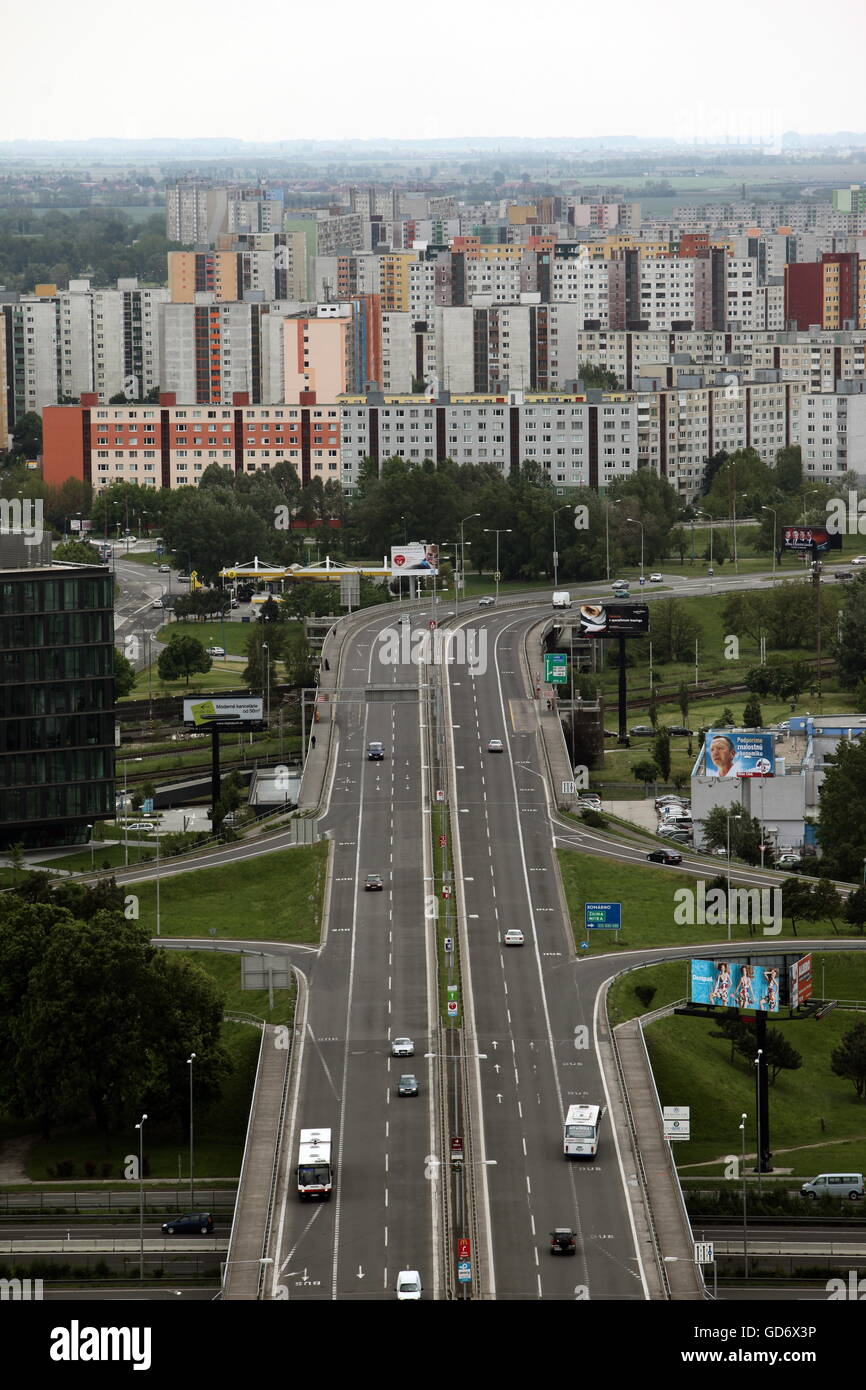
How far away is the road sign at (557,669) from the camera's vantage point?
2974 inches

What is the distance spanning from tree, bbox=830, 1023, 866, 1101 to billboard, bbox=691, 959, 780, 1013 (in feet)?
11.4

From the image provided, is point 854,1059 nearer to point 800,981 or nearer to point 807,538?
point 800,981

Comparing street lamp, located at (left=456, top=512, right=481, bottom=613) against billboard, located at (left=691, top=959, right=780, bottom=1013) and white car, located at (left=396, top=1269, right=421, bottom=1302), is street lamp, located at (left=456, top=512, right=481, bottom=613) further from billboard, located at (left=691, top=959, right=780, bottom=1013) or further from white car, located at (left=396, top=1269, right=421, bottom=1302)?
white car, located at (left=396, top=1269, right=421, bottom=1302)

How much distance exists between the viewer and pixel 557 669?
75.8 meters

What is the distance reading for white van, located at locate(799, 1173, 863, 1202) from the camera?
39250 mm

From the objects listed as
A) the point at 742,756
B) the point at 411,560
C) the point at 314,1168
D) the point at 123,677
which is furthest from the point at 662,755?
the point at 314,1168

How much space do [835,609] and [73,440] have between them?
185 ft

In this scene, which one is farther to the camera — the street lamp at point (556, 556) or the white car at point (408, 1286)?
the street lamp at point (556, 556)

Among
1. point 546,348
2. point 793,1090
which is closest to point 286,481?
point 546,348

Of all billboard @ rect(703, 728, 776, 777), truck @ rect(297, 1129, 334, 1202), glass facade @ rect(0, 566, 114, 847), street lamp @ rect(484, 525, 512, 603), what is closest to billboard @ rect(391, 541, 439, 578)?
street lamp @ rect(484, 525, 512, 603)

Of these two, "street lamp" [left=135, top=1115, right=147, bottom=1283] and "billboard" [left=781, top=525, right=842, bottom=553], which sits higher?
"billboard" [left=781, top=525, right=842, bottom=553]

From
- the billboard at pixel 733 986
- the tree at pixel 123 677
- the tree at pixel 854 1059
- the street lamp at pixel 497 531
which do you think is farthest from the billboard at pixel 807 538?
the billboard at pixel 733 986

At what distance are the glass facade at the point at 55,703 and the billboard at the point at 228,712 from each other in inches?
185

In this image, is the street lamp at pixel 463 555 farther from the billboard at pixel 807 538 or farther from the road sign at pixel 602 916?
the road sign at pixel 602 916
